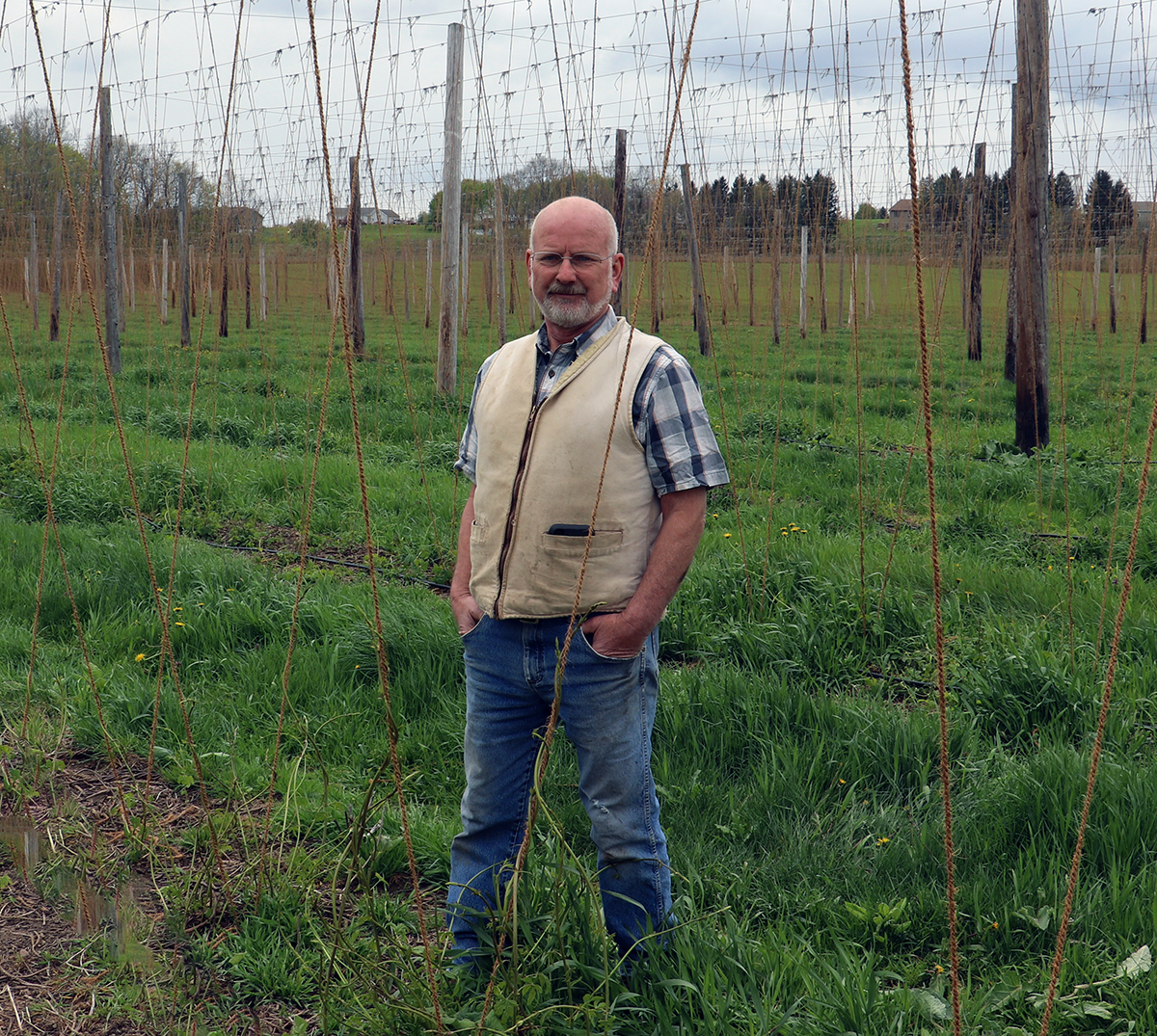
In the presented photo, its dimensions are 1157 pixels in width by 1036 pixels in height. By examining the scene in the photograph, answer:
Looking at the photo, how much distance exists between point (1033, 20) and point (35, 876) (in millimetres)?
7735

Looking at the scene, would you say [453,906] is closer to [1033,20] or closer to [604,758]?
[604,758]

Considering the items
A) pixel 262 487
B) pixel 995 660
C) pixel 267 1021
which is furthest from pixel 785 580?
pixel 262 487

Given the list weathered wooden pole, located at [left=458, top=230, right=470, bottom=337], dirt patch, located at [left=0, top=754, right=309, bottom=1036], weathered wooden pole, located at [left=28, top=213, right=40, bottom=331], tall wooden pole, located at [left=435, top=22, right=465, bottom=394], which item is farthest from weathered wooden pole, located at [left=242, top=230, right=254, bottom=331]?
dirt patch, located at [left=0, top=754, right=309, bottom=1036]

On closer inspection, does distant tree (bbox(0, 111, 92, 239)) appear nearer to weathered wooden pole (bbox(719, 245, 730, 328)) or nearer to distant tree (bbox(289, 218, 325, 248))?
distant tree (bbox(289, 218, 325, 248))

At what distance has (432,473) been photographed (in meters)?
6.74

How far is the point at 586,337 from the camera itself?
81.4 inches

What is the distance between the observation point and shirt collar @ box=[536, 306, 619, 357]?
207 centimetres

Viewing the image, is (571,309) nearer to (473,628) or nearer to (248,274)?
(473,628)

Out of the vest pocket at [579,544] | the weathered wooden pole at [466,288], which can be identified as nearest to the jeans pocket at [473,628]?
the vest pocket at [579,544]

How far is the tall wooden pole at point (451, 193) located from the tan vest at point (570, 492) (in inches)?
280

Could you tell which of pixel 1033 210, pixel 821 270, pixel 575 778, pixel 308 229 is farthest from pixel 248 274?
pixel 575 778

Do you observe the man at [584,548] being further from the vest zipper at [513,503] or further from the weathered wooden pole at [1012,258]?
the weathered wooden pole at [1012,258]

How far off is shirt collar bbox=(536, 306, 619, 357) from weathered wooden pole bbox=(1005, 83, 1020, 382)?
6.24 metres

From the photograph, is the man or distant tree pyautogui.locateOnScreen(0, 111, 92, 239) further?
distant tree pyautogui.locateOnScreen(0, 111, 92, 239)
